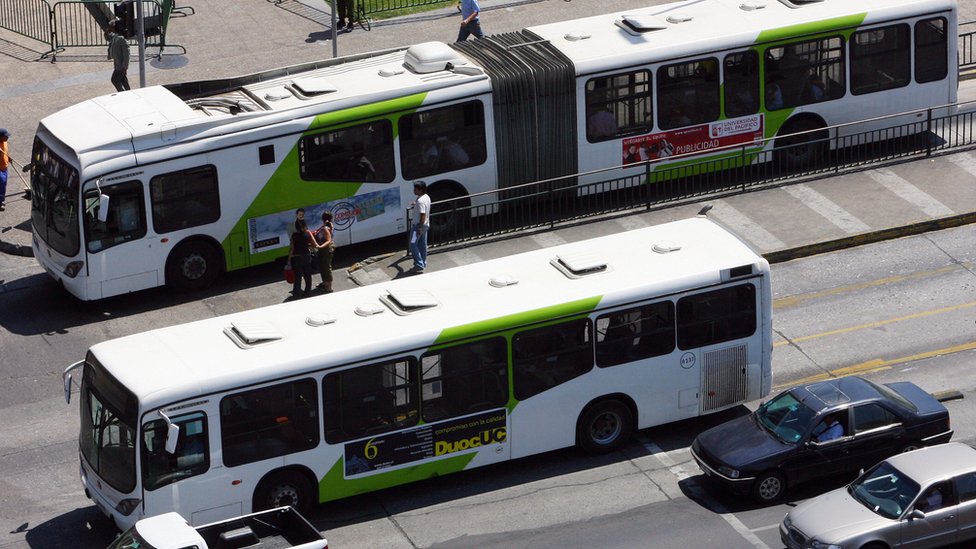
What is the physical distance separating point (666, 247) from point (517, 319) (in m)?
2.67

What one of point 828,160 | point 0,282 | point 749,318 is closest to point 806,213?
point 828,160

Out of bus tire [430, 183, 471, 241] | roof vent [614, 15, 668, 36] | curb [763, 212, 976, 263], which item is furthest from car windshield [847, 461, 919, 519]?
roof vent [614, 15, 668, 36]

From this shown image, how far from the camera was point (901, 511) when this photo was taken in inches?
760

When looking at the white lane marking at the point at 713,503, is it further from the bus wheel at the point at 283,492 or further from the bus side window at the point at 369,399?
the bus wheel at the point at 283,492

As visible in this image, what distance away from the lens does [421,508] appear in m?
21.9

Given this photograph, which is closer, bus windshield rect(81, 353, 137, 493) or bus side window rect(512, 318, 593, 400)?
bus windshield rect(81, 353, 137, 493)

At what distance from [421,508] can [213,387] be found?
3388mm

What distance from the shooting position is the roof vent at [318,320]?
2133 centimetres

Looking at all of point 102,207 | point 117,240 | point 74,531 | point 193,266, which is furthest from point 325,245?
point 74,531

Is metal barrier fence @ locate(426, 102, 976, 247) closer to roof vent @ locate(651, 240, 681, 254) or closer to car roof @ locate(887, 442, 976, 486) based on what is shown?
roof vent @ locate(651, 240, 681, 254)

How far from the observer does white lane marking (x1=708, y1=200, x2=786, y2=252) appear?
1123 inches

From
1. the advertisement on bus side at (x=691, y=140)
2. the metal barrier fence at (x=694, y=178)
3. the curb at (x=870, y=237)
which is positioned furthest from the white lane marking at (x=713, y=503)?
the advertisement on bus side at (x=691, y=140)

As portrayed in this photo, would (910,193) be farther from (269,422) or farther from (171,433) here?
(171,433)

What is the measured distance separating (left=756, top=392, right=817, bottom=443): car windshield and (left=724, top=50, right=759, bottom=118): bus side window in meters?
9.88
